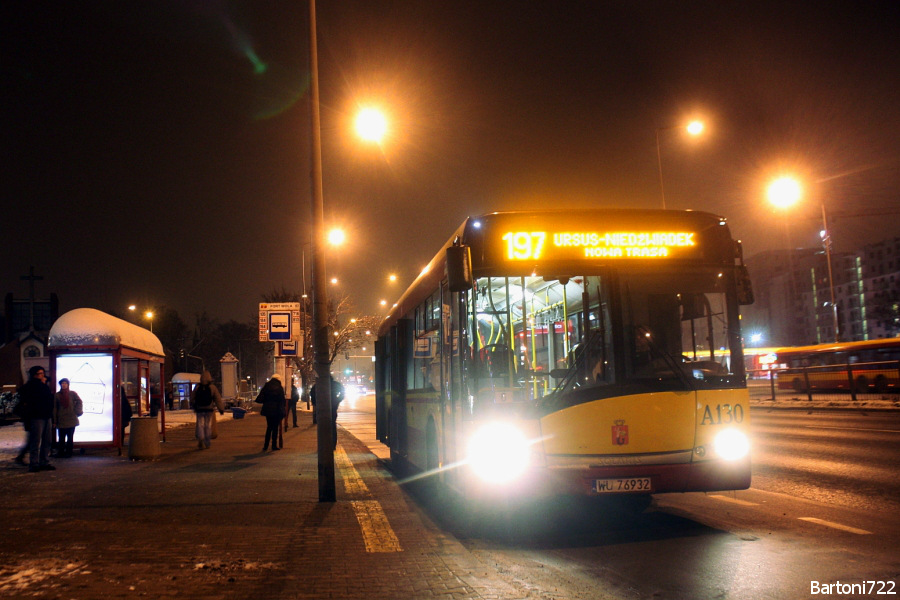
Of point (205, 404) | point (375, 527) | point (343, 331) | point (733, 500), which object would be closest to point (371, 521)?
point (375, 527)

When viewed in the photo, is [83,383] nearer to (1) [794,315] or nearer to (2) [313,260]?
(2) [313,260]

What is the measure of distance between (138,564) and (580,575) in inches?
140

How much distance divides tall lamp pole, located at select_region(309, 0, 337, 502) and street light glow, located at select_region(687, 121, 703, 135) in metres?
13.7

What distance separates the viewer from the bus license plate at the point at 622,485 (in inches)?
291

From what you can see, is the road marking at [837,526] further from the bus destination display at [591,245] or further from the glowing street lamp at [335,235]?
the glowing street lamp at [335,235]

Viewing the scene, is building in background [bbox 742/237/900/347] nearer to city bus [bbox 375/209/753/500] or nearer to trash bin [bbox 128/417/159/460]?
trash bin [bbox 128/417/159/460]

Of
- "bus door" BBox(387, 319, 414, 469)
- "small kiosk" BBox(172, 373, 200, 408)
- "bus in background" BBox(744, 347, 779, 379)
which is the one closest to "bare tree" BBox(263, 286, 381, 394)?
"small kiosk" BBox(172, 373, 200, 408)

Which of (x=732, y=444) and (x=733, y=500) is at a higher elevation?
(x=732, y=444)

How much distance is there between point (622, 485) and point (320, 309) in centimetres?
465

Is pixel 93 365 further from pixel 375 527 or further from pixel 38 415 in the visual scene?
pixel 375 527

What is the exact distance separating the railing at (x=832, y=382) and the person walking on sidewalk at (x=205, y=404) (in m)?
17.1

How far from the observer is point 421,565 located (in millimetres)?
6410

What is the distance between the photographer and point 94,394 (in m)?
16.9

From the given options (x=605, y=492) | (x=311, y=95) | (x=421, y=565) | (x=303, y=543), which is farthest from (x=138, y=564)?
(x=311, y=95)
